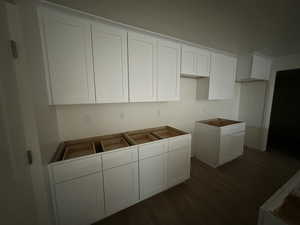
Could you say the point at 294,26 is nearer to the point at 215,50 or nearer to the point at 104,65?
the point at 215,50

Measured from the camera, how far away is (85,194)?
127 centimetres

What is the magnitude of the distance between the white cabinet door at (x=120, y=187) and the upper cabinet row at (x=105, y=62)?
35.9 inches

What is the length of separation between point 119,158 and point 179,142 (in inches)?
38.1

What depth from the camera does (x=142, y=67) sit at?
5.45 ft

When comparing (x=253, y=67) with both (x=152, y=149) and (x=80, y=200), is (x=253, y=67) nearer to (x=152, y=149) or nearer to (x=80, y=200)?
(x=152, y=149)

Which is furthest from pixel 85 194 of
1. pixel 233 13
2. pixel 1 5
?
pixel 233 13

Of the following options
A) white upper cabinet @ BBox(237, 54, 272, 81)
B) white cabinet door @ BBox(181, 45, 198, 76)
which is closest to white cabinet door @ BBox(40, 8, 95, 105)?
white cabinet door @ BBox(181, 45, 198, 76)

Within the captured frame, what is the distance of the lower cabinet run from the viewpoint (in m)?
1.18

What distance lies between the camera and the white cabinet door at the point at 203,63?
7.10ft

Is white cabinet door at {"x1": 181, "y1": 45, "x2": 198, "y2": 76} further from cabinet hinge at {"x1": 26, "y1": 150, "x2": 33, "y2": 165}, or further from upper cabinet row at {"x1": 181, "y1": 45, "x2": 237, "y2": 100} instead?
cabinet hinge at {"x1": 26, "y1": 150, "x2": 33, "y2": 165}

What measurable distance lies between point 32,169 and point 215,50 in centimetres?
326

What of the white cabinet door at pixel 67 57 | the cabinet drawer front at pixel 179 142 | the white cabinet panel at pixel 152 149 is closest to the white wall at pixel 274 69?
the cabinet drawer front at pixel 179 142

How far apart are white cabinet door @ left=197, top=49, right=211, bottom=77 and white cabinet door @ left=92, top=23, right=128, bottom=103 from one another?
1.43 meters

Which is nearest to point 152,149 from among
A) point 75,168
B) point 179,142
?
point 179,142
